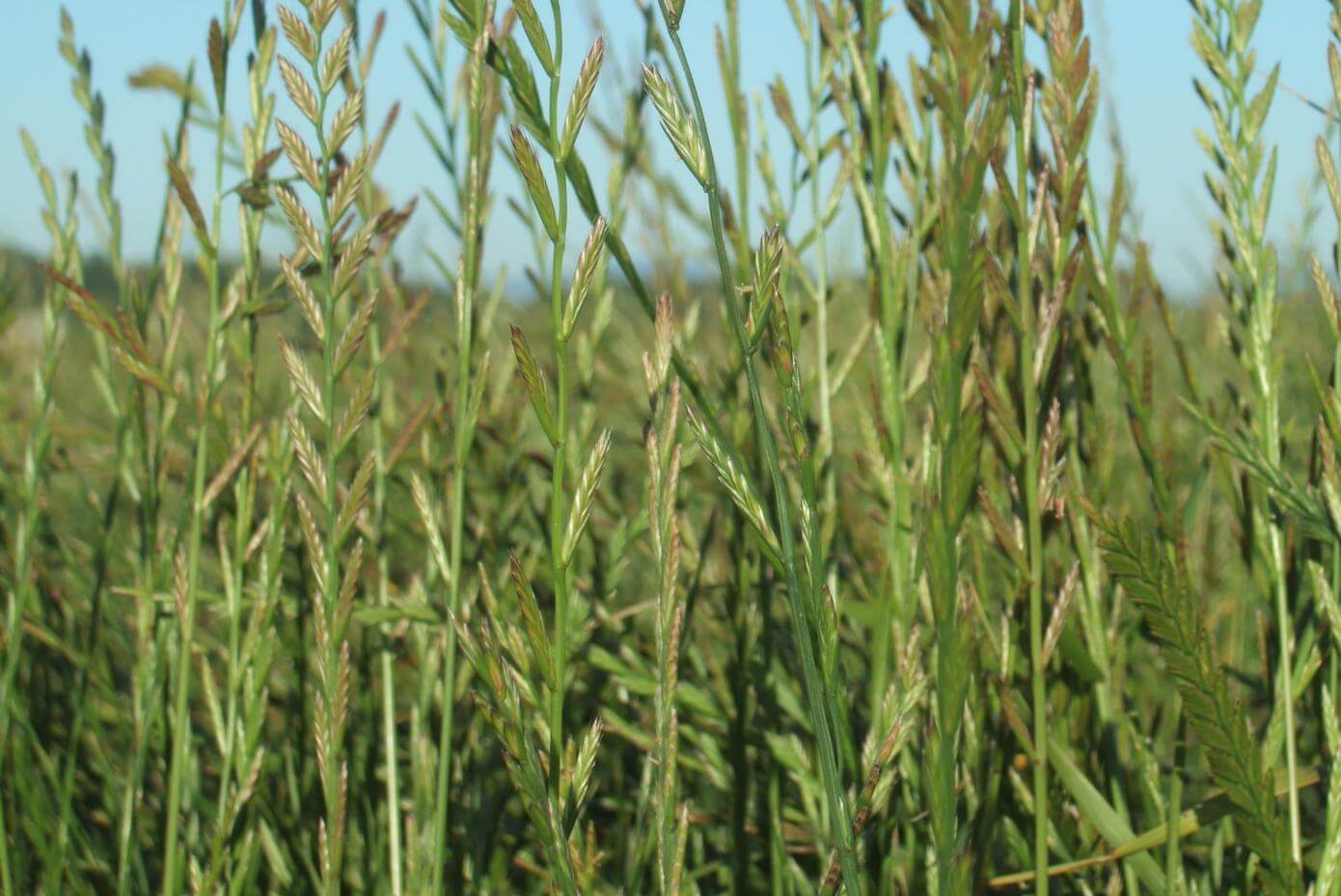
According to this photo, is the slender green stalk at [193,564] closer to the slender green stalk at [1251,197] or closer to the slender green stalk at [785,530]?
the slender green stalk at [785,530]

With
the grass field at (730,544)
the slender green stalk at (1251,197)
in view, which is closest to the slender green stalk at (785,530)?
the grass field at (730,544)

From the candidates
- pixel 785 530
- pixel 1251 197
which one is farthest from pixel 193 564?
pixel 1251 197

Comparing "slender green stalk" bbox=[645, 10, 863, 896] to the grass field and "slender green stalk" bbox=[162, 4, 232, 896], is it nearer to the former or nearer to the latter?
the grass field

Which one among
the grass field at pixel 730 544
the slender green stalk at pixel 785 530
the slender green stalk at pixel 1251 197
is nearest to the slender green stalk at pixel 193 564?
the grass field at pixel 730 544

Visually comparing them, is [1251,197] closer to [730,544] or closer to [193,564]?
[730,544]

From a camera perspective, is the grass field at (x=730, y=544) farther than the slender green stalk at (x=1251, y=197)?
No

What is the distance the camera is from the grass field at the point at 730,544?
75 cm

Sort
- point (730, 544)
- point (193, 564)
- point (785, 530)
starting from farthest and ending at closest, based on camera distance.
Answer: point (730, 544) → point (193, 564) → point (785, 530)

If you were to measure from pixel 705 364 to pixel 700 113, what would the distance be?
917mm

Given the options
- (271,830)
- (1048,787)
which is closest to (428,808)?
(271,830)

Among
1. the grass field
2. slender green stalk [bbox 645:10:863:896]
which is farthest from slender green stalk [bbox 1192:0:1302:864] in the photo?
slender green stalk [bbox 645:10:863:896]

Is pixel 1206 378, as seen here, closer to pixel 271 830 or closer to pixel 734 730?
pixel 734 730

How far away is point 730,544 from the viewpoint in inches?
54.8

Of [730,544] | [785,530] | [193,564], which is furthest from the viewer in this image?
[730,544]
